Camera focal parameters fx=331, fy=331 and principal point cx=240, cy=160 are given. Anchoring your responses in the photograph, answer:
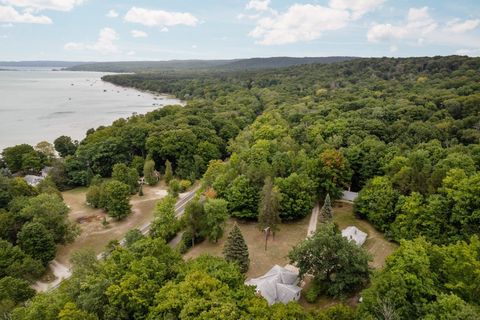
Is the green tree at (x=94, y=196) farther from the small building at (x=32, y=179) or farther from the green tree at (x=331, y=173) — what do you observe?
the green tree at (x=331, y=173)

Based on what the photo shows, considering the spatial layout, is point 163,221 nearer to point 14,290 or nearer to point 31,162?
point 14,290

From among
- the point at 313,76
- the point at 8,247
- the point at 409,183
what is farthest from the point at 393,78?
the point at 8,247

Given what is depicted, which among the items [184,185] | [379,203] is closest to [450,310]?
[379,203]

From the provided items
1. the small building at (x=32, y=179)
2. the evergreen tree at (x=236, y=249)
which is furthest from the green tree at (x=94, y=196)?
the evergreen tree at (x=236, y=249)

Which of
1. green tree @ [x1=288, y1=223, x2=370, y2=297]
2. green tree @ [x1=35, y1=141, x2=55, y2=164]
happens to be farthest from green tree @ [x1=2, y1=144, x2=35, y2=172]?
green tree @ [x1=288, y1=223, x2=370, y2=297]

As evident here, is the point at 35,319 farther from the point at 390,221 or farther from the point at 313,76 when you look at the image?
the point at 313,76

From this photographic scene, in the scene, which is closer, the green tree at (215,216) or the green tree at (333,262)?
the green tree at (333,262)
